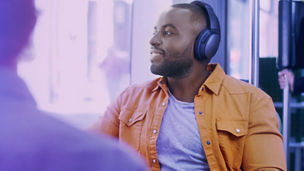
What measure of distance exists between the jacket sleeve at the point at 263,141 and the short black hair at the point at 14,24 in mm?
793

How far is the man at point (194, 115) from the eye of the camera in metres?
0.91

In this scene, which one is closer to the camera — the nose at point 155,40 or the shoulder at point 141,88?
the nose at point 155,40

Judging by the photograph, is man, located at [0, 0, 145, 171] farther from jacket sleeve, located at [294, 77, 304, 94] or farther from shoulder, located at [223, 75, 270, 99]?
jacket sleeve, located at [294, 77, 304, 94]

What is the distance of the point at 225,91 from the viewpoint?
0.99 m

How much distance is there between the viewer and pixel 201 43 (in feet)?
3.30

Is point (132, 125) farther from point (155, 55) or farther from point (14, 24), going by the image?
point (14, 24)

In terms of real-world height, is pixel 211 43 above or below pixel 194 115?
above

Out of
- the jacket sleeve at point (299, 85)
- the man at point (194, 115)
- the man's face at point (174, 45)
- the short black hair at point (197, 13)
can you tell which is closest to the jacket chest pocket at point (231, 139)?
the man at point (194, 115)

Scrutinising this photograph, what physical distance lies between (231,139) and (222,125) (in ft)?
0.16

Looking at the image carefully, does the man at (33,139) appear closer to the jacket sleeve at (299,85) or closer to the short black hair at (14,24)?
the short black hair at (14,24)

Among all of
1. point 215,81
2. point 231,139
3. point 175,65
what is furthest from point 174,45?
point 231,139

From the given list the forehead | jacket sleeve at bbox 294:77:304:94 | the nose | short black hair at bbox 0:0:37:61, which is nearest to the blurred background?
short black hair at bbox 0:0:37:61

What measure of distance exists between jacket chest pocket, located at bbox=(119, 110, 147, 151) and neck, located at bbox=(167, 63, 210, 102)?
0.15 meters

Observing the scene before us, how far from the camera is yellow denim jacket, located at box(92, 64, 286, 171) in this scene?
905 mm
